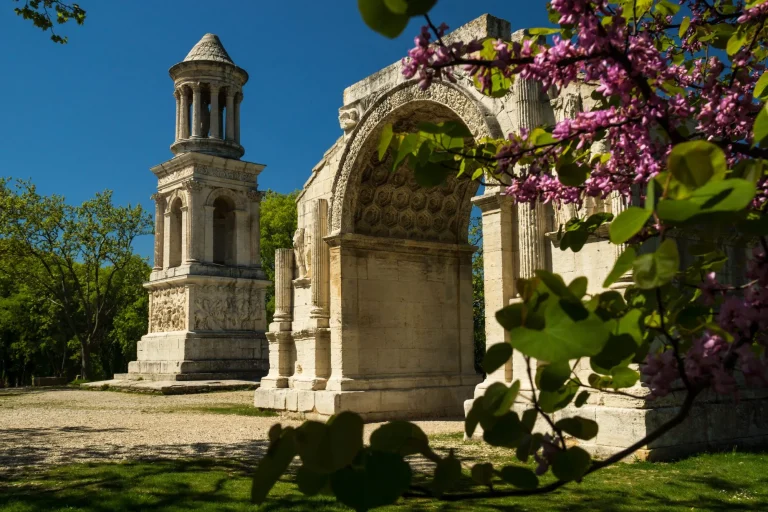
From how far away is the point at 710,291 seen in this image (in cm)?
173

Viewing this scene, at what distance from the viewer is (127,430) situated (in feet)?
39.3

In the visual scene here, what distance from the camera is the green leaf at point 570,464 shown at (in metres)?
1.46

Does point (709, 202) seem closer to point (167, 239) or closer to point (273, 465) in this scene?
point (273, 465)

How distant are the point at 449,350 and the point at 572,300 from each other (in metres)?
12.8

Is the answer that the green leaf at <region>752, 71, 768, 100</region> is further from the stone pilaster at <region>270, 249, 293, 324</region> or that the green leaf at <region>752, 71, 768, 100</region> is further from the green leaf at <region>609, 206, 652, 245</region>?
the stone pilaster at <region>270, 249, 293, 324</region>

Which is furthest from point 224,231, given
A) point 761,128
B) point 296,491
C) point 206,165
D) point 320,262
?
point 761,128

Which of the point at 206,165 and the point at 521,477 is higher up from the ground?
the point at 206,165

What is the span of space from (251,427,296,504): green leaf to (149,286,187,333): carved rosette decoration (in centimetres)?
2509

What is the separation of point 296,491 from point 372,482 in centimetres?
594

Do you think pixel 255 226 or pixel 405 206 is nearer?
pixel 405 206

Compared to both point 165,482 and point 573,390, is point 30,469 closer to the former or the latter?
point 165,482

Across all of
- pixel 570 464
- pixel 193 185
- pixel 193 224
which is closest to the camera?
pixel 570 464

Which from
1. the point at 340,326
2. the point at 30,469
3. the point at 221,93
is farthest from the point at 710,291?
the point at 221,93

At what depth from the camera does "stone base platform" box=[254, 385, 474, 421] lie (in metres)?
→ 12.2
